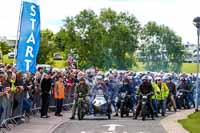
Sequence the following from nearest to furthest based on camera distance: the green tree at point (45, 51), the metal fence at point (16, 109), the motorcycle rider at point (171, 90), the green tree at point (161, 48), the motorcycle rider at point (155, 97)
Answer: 1. the metal fence at point (16, 109)
2. the motorcycle rider at point (155, 97)
3. the motorcycle rider at point (171, 90)
4. the green tree at point (161, 48)
5. the green tree at point (45, 51)

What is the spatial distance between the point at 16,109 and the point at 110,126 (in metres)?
3.67

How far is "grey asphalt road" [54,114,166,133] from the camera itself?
22.3 m

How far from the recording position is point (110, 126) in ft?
79.0

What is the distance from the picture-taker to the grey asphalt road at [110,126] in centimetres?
2227

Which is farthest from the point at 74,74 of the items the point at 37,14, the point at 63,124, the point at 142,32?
the point at 142,32

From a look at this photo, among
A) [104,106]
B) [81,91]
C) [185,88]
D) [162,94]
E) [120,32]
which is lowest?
[104,106]

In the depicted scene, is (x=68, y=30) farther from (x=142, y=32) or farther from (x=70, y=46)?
(x=142, y=32)

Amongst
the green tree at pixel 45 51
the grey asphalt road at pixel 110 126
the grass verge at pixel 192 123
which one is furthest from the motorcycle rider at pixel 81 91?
the green tree at pixel 45 51

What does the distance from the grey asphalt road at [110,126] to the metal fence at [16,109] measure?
1.59m

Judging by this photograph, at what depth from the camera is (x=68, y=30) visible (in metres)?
74.3

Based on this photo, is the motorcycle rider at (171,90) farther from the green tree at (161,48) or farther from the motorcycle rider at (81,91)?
the green tree at (161,48)

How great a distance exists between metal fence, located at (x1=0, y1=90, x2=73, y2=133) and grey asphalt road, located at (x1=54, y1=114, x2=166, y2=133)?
1.59 metres

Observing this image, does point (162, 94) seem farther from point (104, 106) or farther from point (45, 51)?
point (45, 51)

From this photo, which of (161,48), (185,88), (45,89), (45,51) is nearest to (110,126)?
(45,89)
